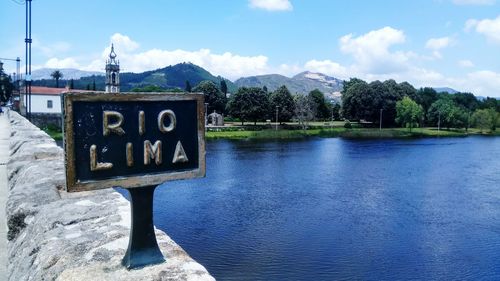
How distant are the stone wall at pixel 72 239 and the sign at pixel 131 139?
2.21 feet

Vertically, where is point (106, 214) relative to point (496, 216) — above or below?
above

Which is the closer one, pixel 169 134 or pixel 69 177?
pixel 69 177

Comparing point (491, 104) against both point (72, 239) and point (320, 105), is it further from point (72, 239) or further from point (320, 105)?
point (72, 239)

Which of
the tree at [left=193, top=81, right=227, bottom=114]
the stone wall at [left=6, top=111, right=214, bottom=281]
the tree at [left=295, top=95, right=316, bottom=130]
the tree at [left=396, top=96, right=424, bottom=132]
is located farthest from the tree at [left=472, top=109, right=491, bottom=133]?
the stone wall at [left=6, top=111, right=214, bottom=281]

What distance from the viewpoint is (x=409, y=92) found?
9925 cm

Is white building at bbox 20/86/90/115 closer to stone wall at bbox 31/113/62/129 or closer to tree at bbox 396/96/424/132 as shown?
stone wall at bbox 31/113/62/129

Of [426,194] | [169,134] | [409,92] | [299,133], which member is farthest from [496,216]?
[409,92]

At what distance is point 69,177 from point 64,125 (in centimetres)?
36

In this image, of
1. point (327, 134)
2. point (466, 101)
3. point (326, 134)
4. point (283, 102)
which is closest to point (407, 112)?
point (327, 134)

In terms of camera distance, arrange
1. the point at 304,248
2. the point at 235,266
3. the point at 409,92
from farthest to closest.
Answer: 1. the point at 409,92
2. the point at 304,248
3. the point at 235,266

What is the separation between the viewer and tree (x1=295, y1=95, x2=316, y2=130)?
281 feet

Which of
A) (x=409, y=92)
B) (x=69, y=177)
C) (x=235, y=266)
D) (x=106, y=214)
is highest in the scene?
(x=409, y=92)

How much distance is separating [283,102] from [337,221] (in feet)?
211

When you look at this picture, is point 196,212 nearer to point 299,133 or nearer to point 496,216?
point 496,216
